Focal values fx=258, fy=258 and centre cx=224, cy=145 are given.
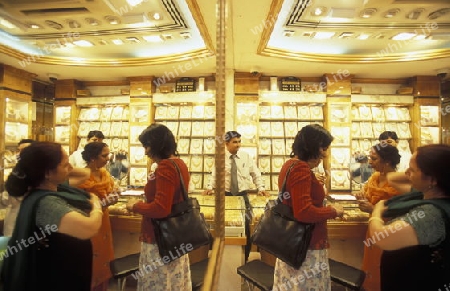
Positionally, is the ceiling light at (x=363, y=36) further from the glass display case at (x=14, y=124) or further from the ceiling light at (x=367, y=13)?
the glass display case at (x=14, y=124)

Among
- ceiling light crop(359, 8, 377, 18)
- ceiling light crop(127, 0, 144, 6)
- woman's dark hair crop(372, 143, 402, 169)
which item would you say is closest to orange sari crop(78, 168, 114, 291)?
woman's dark hair crop(372, 143, 402, 169)

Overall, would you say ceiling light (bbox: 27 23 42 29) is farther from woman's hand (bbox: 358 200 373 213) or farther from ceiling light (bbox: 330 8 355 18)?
ceiling light (bbox: 330 8 355 18)

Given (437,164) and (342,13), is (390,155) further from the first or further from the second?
(342,13)

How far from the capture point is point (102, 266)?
2.47 ft

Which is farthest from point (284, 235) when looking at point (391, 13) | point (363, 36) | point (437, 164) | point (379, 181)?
point (363, 36)

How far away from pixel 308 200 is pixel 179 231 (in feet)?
1.77

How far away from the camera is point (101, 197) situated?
2.28 ft

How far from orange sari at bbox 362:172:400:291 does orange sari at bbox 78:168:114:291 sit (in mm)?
993

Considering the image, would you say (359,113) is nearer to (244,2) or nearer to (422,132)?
(422,132)

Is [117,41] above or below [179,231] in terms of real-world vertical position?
above

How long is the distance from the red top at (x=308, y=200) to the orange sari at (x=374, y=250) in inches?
7.2

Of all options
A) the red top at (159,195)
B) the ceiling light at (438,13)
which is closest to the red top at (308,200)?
the red top at (159,195)

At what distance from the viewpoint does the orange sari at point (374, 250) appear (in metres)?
1.04

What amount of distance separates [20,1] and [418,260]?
142 centimetres
